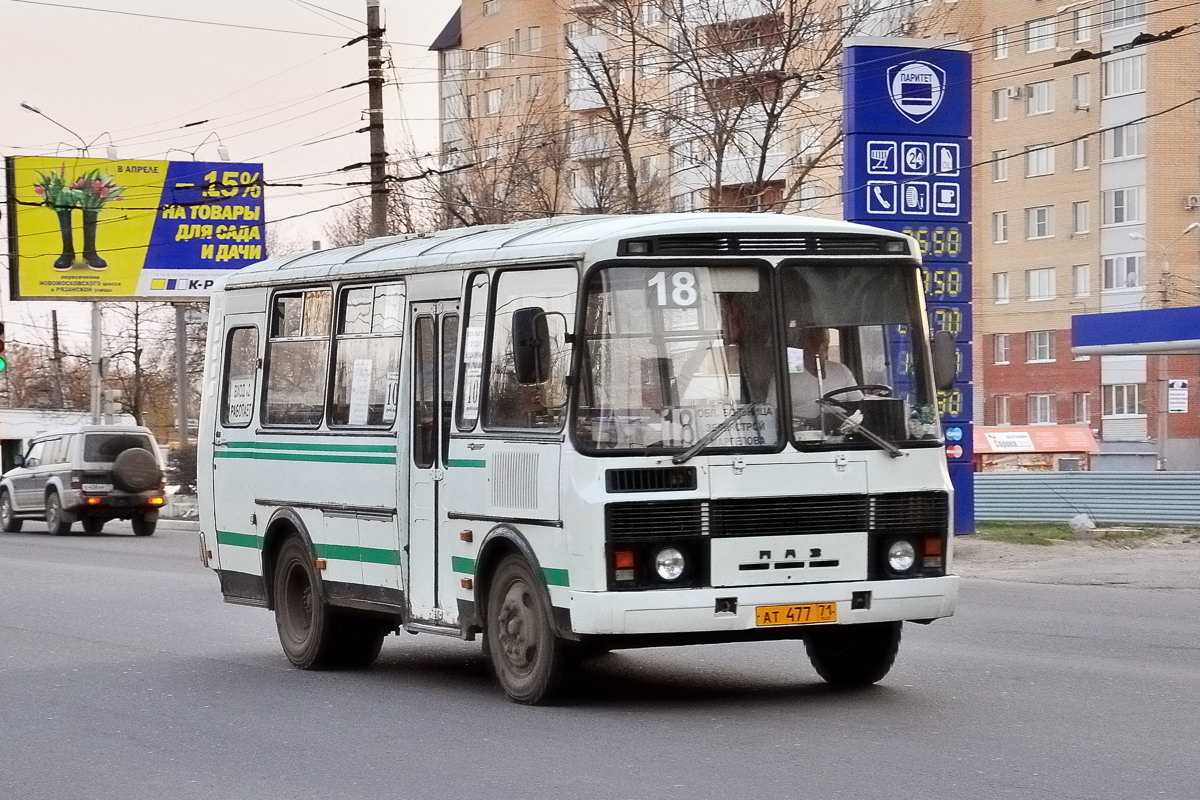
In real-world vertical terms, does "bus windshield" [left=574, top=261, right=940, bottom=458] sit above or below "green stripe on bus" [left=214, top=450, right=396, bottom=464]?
above

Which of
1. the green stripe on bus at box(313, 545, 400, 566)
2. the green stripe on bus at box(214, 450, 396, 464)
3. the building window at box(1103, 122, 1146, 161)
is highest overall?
the building window at box(1103, 122, 1146, 161)

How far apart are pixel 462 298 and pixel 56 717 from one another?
3120 mm

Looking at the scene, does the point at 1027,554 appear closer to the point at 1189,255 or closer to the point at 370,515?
the point at 370,515

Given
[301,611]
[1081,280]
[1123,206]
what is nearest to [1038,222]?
[1081,280]

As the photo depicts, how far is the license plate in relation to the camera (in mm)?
9930

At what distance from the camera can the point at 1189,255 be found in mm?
68250

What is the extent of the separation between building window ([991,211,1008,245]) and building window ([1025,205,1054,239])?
101cm

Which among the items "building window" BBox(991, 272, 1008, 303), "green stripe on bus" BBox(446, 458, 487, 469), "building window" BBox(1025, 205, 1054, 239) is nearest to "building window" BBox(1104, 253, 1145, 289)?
"building window" BBox(1025, 205, 1054, 239)

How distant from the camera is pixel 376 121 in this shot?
32.7m

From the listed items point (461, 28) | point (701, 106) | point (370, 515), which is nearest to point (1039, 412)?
point (461, 28)

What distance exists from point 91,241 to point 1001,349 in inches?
1450

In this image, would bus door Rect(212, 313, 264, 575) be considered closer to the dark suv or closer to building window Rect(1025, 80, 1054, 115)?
the dark suv

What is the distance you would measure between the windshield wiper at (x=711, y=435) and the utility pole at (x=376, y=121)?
22153mm

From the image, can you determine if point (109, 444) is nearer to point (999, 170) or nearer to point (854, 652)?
point (854, 652)
